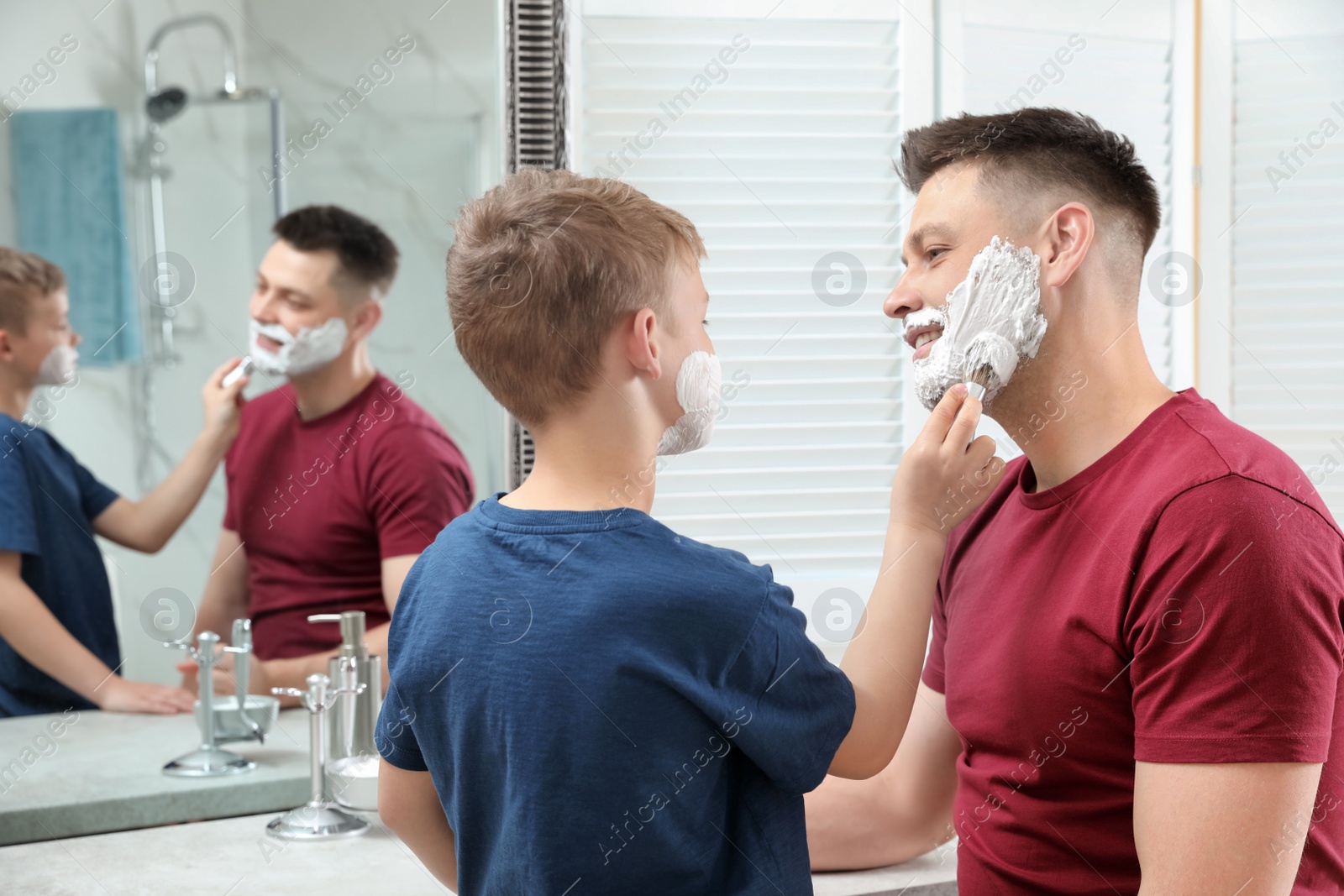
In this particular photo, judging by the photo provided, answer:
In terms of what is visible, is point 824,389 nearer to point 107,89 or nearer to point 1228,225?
point 1228,225

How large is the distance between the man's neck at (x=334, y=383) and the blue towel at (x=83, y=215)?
0.18 metres

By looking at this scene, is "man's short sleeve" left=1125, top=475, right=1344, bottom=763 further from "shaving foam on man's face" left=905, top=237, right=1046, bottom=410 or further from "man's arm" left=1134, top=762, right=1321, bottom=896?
"shaving foam on man's face" left=905, top=237, right=1046, bottom=410

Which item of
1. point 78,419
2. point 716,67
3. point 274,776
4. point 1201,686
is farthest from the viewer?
point 716,67

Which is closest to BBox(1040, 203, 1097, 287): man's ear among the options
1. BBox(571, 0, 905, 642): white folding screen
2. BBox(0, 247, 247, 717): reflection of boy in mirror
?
BBox(571, 0, 905, 642): white folding screen

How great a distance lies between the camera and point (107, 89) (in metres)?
1.14

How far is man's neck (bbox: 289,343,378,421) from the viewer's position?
124cm

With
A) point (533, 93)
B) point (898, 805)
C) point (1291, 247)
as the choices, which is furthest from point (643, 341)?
point (1291, 247)

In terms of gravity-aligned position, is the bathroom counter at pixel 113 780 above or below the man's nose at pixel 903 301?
below

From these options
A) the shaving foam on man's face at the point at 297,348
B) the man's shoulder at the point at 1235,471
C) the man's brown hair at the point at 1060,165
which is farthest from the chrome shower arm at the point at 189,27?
the man's shoulder at the point at 1235,471

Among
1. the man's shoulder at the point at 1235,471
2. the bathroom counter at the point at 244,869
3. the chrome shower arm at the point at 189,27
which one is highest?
the chrome shower arm at the point at 189,27

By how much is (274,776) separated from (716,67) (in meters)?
1.03

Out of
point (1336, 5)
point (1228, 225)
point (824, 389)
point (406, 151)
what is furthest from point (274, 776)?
point (1336, 5)

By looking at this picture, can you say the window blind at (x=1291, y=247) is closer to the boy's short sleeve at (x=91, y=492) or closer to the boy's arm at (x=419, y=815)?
the boy's arm at (x=419, y=815)

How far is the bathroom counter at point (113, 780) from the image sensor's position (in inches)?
45.5
